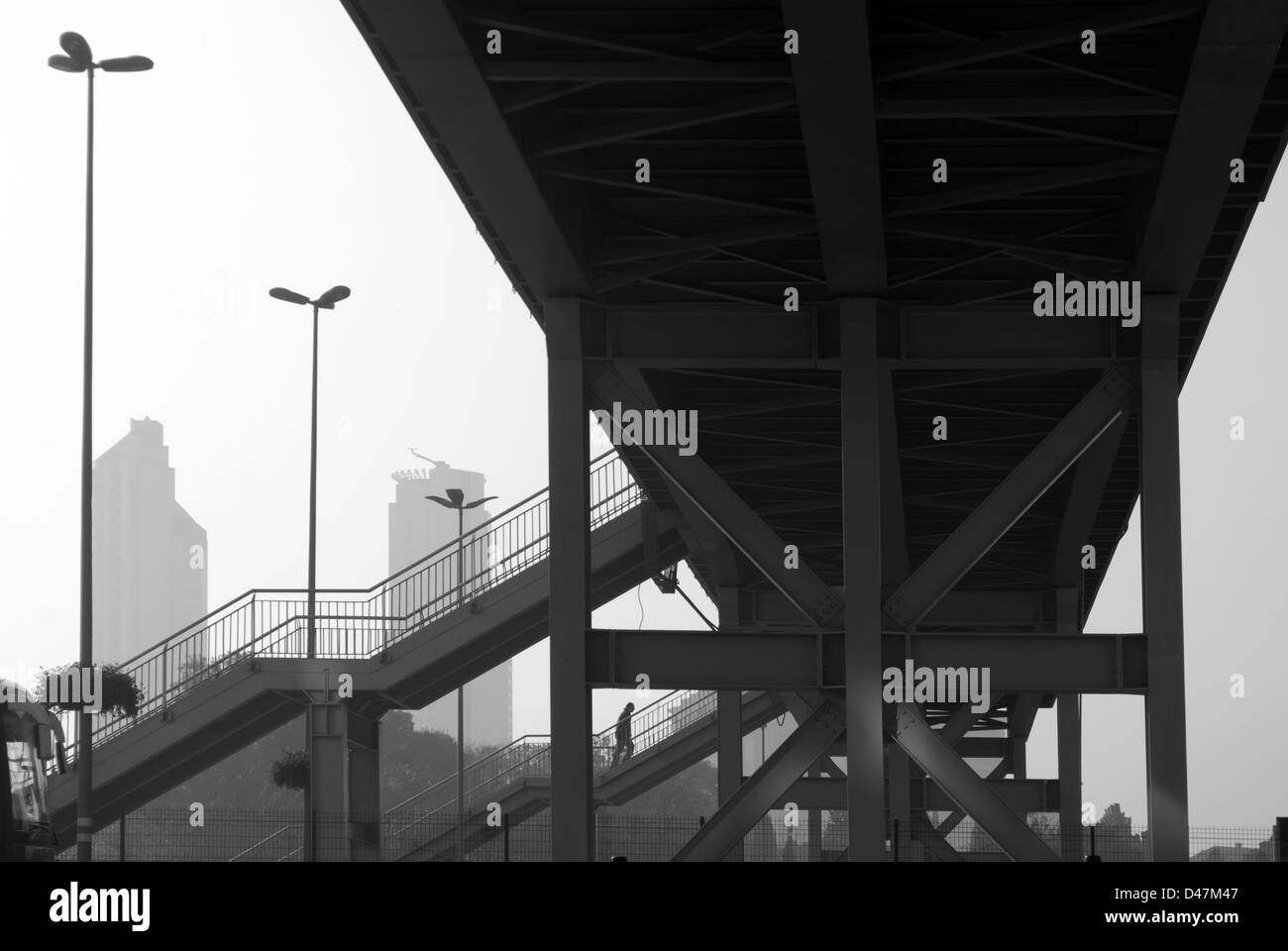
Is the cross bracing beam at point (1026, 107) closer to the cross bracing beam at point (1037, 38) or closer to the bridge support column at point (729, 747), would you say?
the cross bracing beam at point (1037, 38)

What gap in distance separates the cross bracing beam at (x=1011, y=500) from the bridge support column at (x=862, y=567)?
44cm

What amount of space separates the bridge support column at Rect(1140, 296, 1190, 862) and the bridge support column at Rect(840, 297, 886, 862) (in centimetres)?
277

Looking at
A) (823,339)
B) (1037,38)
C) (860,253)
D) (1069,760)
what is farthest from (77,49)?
(1069,760)

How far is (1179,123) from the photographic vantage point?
14.1m

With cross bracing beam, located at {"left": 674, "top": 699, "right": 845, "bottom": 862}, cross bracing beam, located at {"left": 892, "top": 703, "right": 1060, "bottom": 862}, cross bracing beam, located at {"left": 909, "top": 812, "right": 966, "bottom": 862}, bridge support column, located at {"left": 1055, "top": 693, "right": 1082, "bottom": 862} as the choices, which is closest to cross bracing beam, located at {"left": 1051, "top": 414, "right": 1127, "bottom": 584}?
cross bracing beam, located at {"left": 892, "top": 703, "right": 1060, "bottom": 862}

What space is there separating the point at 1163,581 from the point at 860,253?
4.72m

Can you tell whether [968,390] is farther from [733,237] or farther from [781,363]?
[733,237]

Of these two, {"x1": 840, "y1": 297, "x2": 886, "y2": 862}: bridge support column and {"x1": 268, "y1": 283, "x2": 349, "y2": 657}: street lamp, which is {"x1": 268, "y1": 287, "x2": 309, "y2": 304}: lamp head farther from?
{"x1": 840, "y1": 297, "x2": 886, "y2": 862}: bridge support column

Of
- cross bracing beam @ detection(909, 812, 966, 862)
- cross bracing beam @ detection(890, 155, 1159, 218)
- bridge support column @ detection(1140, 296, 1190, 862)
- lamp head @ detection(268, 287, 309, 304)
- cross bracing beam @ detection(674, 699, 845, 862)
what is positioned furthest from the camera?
lamp head @ detection(268, 287, 309, 304)

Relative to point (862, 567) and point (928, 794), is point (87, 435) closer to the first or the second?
point (862, 567)

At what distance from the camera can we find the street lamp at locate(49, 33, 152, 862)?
29594mm

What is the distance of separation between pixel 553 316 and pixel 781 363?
253cm
